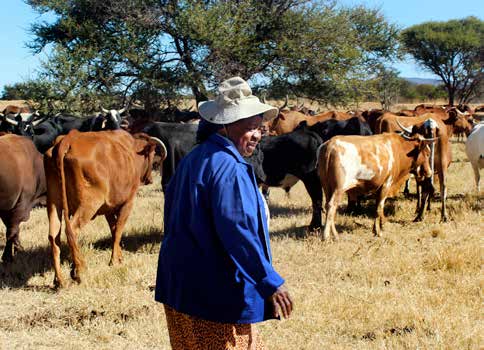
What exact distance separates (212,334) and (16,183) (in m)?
5.86

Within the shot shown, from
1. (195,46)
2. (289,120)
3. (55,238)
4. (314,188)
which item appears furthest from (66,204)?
(195,46)

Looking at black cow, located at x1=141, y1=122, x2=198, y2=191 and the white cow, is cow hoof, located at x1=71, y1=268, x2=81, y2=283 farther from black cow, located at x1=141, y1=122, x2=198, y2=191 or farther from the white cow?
the white cow

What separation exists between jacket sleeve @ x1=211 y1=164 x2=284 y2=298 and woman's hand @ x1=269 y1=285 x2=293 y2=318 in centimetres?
3

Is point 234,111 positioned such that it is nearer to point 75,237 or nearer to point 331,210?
point 75,237

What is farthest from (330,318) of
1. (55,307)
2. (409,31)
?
(409,31)

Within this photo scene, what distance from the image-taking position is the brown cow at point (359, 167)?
9.09 meters

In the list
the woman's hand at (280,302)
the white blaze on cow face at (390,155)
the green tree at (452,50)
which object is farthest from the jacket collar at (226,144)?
the green tree at (452,50)

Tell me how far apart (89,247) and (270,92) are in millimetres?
16225

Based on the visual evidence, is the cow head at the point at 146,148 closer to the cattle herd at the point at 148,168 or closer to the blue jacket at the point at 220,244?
the cattle herd at the point at 148,168

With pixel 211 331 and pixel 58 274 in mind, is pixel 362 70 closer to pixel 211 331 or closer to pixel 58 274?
pixel 58 274

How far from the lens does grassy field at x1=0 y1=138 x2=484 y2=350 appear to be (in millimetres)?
5422

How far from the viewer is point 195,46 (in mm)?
22297

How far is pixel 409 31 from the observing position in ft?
166

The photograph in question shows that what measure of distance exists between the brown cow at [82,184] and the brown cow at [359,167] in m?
2.92
